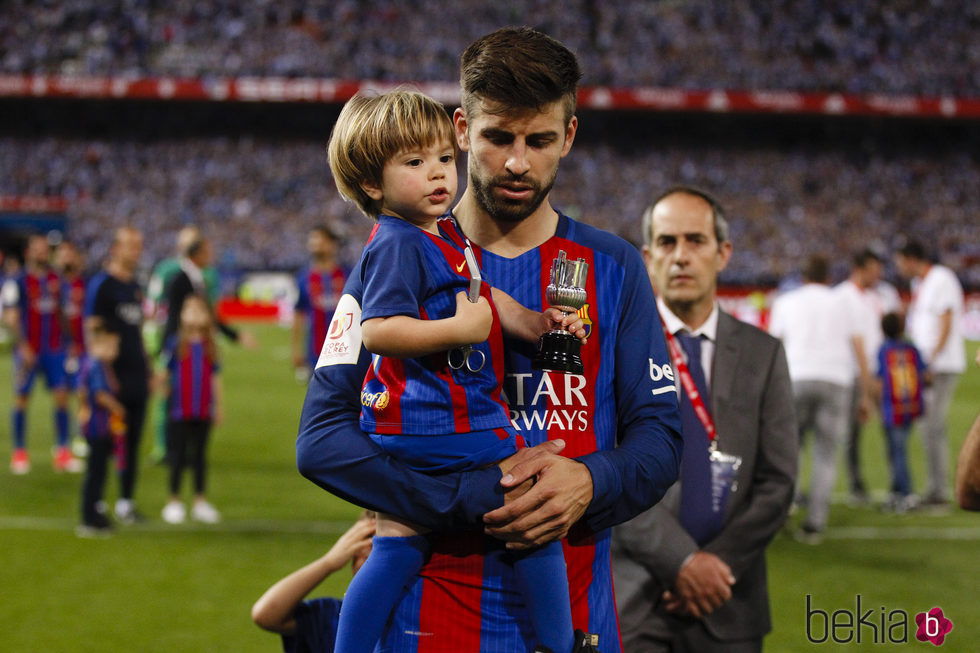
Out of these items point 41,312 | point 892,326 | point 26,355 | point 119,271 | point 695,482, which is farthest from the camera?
point 41,312

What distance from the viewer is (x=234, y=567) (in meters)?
6.54

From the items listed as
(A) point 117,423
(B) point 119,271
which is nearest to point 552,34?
(B) point 119,271

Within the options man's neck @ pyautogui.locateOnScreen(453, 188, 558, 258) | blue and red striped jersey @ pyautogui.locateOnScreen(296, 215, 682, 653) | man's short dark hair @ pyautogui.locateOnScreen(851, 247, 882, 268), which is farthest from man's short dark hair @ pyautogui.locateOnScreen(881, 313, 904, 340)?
man's neck @ pyautogui.locateOnScreen(453, 188, 558, 258)

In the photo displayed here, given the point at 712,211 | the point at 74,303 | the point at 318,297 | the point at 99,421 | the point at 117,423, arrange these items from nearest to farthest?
1. the point at 712,211
2. the point at 99,421
3. the point at 117,423
4. the point at 318,297
5. the point at 74,303

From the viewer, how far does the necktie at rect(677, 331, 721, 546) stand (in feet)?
9.84

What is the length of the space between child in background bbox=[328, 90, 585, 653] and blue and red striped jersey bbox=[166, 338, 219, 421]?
584 centimetres

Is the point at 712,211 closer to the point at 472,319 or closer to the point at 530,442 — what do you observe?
the point at 530,442

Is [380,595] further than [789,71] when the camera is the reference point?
No

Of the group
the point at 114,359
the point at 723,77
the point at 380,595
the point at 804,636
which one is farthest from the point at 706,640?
the point at 723,77

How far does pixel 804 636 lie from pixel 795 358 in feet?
9.37

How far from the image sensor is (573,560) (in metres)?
2.09

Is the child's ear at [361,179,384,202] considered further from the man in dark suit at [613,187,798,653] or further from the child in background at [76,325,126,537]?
the child in background at [76,325,126,537]

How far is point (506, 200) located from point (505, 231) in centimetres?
10

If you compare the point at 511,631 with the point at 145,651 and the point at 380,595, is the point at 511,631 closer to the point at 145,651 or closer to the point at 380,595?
the point at 380,595
